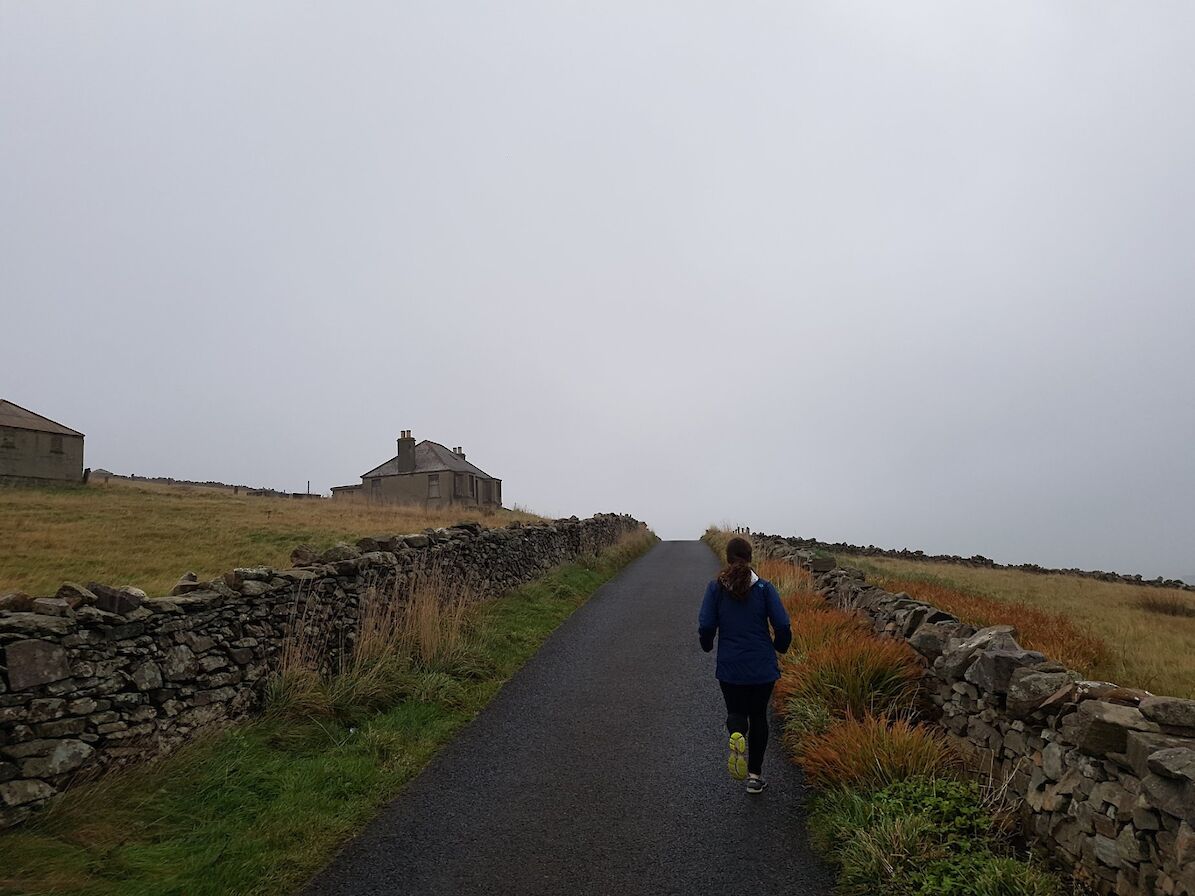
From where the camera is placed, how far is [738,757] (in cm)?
554

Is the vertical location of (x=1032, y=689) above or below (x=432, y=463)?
below

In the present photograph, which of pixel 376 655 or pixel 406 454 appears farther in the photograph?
pixel 406 454

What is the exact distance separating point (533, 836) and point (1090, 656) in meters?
8.57

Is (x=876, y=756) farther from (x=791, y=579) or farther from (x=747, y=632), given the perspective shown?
(x=791, y=579)

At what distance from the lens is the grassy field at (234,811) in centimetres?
418

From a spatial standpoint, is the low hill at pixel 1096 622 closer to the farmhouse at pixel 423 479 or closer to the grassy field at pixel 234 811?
the grassy field at pixel 234 811

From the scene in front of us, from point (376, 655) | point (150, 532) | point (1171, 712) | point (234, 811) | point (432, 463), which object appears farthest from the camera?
point (432, 463)

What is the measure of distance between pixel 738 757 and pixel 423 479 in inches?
1539

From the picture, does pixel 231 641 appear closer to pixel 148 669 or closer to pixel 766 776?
pixel 148 669

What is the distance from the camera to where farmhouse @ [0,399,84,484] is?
32.3 metres

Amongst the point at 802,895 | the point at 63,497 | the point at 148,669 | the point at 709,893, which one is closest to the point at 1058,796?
the point at 802,895

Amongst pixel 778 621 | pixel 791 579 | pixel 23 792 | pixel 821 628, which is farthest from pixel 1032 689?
pixel 791 579

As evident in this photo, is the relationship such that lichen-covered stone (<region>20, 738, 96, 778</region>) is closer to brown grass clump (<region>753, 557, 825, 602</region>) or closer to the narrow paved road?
the narrow paved road

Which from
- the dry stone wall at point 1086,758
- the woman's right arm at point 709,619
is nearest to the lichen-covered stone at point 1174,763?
the dry stone wall at point 1086,758
